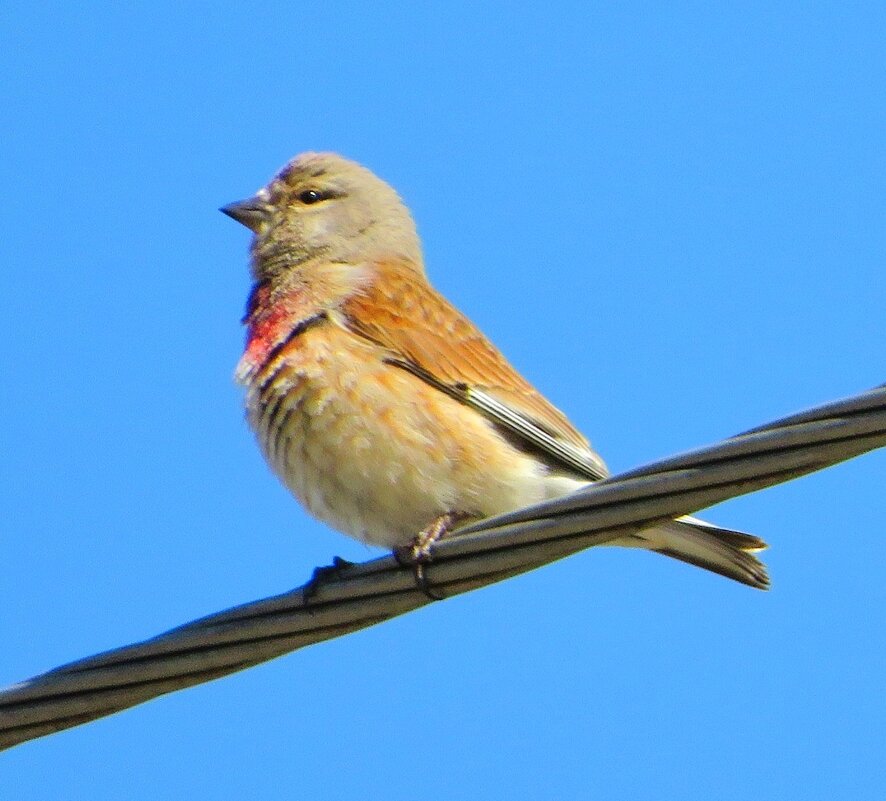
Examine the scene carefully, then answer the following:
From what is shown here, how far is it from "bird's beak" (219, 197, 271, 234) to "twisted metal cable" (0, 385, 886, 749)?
323cm

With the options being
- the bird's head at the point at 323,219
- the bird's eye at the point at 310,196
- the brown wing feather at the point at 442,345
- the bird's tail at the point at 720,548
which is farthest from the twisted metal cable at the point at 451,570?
the bird's eye at the point at 310,196

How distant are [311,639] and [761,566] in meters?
1.99

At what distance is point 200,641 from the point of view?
3.93m

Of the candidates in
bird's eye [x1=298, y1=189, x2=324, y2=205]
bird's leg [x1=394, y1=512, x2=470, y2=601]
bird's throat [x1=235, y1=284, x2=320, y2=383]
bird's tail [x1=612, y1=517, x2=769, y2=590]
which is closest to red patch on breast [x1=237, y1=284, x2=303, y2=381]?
bird's throat [x1=235, y1=284, x2=320, y2=383]

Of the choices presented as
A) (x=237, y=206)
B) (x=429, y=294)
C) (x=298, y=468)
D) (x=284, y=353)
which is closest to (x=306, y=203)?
(x=237, y=206)

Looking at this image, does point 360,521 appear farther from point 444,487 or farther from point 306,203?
point 306,203

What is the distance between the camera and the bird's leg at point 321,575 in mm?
3912

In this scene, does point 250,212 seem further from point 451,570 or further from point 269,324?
point 451,570

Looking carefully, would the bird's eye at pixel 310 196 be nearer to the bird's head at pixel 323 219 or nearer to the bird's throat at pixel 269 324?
the bird's head at pixel 323 219

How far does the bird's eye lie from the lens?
7.27 m

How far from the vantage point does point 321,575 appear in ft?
15.5

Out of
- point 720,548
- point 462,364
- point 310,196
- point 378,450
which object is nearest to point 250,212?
point 310,196

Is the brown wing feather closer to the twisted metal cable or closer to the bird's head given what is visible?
the bird's head

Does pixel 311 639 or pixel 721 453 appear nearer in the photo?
pixel 721 453
